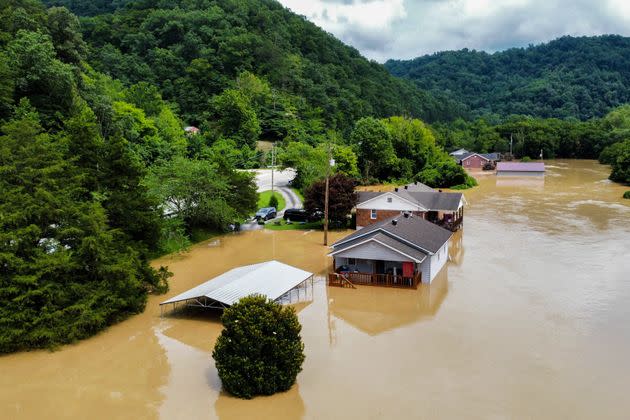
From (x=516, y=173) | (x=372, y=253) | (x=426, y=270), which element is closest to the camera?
(x=372, y=253)

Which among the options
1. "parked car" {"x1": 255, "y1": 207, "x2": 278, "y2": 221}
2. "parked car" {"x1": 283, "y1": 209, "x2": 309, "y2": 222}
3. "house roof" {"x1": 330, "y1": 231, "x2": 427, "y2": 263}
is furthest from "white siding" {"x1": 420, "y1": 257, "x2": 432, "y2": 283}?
"parked car" {"x1": 255, "y1": 207, "x2": 278, "y2": 221}

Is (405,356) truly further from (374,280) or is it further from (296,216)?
(296,216)

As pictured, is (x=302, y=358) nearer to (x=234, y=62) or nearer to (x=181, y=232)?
(x=181, y=232)

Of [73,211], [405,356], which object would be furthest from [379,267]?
[73,211]

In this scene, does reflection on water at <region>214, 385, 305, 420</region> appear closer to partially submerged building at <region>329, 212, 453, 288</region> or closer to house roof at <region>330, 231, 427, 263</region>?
partially submerged building at <region>329, 212, 453, 288</region>

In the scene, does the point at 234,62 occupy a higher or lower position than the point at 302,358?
higher

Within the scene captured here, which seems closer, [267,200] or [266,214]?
[266,214]

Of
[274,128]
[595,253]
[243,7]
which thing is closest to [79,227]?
[595,253]
